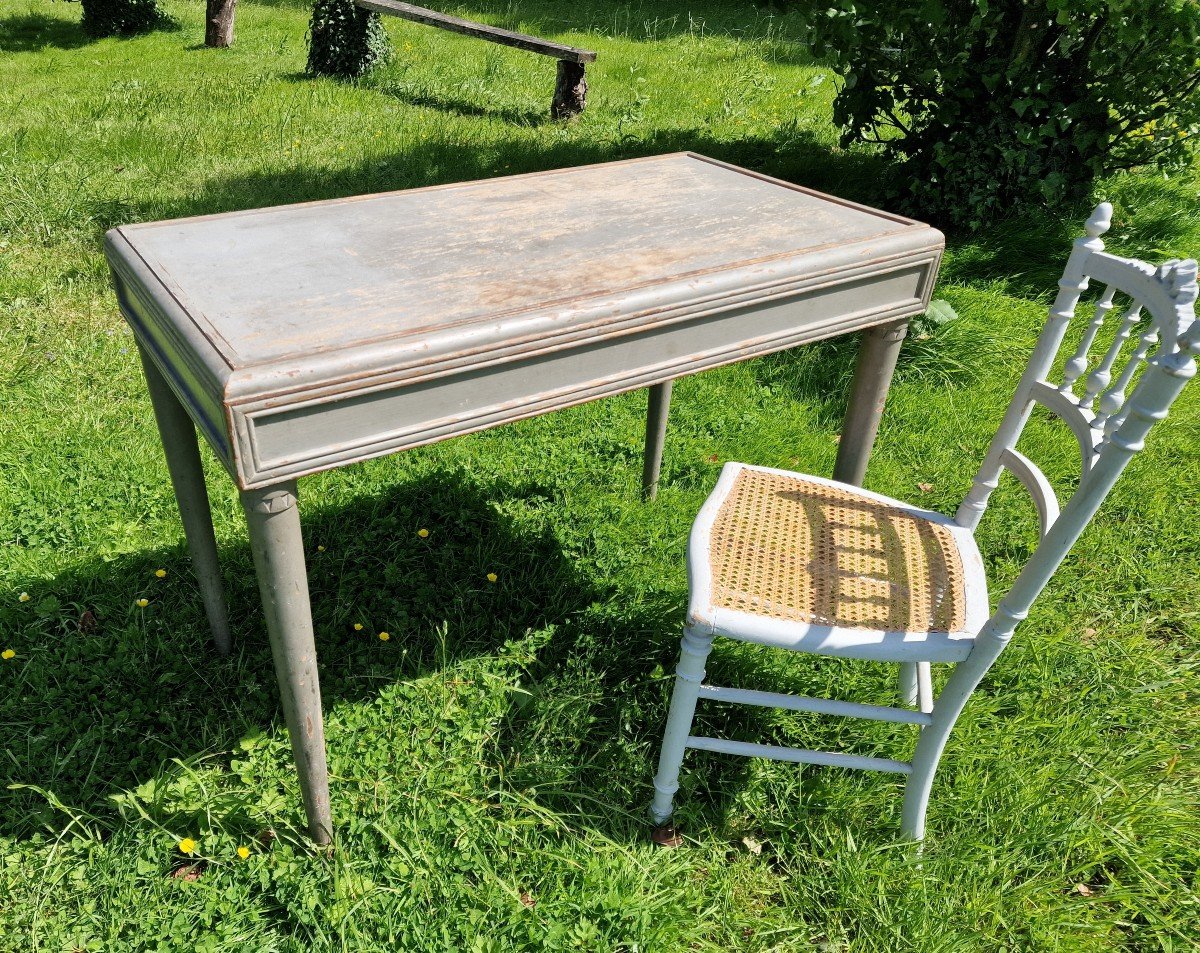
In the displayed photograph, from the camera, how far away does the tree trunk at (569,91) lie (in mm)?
6395

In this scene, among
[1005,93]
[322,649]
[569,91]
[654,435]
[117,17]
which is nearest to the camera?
[322,649]

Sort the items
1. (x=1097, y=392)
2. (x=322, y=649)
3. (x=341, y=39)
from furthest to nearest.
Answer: (x=341, y=39) → (x=322, y=649) → (x=1097, y=392)

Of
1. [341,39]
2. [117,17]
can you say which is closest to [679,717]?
[341,39]

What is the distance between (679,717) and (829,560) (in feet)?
1.42

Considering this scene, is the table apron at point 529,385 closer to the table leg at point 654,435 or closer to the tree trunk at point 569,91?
the table leg at point 654,435

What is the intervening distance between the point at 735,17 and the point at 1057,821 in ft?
36.4

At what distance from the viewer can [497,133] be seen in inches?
240

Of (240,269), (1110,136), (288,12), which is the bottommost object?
(288,12)

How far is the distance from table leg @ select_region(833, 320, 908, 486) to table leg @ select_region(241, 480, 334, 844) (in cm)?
121

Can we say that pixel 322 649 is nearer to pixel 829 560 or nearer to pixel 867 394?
pixel 829 560

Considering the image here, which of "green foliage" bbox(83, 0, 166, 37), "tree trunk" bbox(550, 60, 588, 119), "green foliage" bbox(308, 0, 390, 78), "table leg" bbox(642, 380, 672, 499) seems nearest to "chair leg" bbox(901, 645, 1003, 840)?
"table leg" bbox(642, 380, 672, 499)

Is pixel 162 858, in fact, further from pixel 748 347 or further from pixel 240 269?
pixel 748 347

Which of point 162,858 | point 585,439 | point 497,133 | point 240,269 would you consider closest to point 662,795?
point 162,858

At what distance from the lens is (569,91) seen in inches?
255
